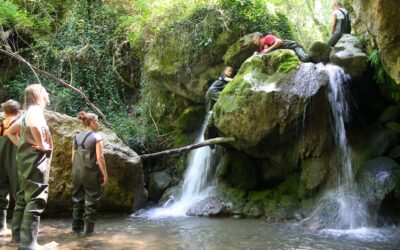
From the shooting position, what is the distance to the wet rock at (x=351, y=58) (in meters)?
8.52

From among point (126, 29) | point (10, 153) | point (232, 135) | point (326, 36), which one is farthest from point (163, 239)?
point (326, 36)

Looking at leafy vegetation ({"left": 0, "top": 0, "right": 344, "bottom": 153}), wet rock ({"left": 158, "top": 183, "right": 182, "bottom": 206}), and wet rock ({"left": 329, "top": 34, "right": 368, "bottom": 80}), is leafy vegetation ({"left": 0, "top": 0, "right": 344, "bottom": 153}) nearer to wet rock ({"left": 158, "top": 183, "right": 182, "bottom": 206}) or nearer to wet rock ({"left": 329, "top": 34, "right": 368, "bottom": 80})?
wet rock ({"left": 158, "top": 183, "right": 182, "bottom": 206})

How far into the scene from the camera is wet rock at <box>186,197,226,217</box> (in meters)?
8.58

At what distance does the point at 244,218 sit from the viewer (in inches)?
329

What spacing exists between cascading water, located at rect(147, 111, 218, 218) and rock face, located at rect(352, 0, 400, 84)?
469 cm

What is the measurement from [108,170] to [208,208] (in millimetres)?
2357

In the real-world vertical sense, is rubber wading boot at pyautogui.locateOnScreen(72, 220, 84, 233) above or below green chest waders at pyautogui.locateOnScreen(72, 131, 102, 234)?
below

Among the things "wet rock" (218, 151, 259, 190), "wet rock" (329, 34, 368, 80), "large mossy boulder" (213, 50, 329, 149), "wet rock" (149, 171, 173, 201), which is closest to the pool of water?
"wet rock" (218, 151, 259, 190)

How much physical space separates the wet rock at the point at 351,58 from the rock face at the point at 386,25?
91.2 inches

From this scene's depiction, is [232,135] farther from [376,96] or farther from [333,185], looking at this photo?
[376,96]

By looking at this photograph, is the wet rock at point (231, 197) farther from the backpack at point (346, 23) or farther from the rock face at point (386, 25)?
the backpack at point (346, 23)

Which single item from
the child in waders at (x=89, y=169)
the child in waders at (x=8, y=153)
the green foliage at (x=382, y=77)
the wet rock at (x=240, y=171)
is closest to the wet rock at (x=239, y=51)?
the wet rock at (x=240, y=171)

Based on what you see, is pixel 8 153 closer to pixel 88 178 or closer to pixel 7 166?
pixel 7 166

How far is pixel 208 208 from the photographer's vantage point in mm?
8727
